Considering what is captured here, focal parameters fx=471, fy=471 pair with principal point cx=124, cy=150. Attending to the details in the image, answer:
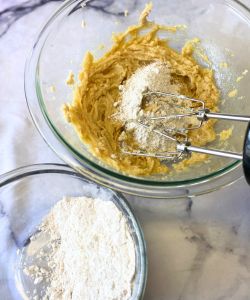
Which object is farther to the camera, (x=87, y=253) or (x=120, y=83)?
(x=120, y=83)

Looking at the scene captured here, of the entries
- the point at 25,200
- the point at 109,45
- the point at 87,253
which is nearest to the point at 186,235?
the point at 87,253

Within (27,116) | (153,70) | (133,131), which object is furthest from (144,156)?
(27,116)

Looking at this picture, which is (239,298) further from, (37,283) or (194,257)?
(37,283)

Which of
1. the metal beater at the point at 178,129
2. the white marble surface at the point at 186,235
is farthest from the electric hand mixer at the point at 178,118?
the white marble surface at the point at 186,235

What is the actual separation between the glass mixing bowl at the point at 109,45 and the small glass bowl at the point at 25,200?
0.27 feet

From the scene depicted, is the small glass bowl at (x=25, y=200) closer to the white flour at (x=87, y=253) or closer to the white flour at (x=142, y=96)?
the white flour at (x=87, y=253)

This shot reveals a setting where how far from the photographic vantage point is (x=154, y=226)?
3.21 feet

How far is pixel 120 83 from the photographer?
104 centimetres

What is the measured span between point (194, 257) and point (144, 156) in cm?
23

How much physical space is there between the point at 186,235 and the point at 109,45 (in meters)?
0.45

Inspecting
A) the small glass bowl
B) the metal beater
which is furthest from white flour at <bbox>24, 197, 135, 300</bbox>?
the metal beater

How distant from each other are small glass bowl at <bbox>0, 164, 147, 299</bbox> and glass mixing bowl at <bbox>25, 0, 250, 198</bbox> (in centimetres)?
8

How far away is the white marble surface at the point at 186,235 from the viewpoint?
36.7 inches

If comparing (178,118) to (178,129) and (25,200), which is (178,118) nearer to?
(178,129)
